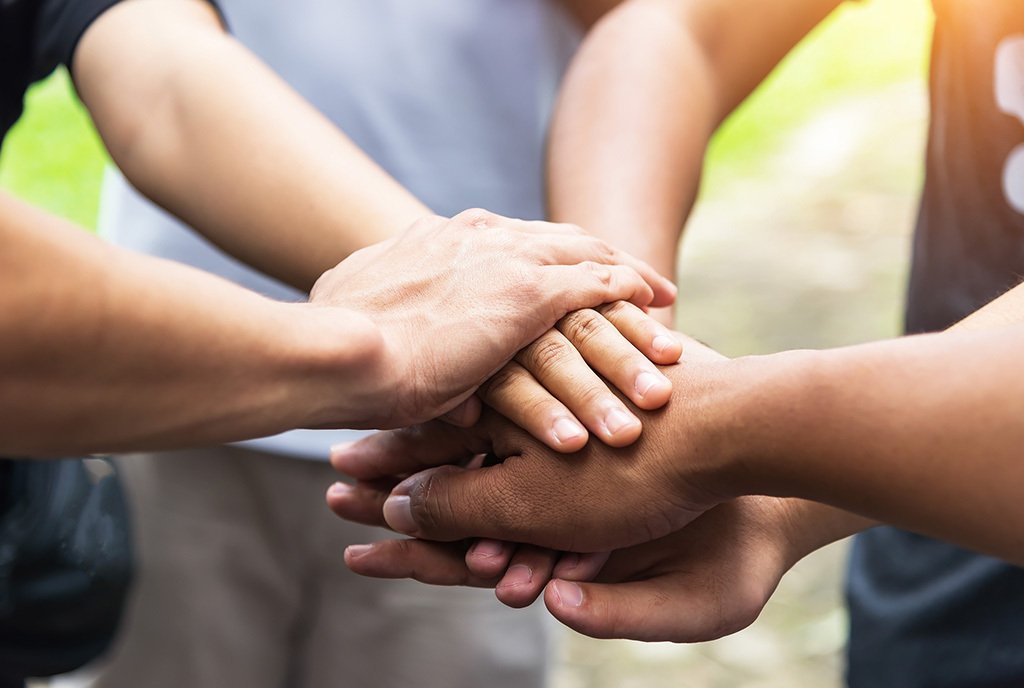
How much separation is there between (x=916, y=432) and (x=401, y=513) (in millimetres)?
482

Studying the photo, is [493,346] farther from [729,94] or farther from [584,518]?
[729,94]

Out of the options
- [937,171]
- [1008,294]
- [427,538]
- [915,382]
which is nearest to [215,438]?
[427,538]

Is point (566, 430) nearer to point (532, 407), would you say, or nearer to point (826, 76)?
point (532, 407)

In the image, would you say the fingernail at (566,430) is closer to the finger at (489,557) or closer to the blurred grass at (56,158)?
the finger at (489,557)

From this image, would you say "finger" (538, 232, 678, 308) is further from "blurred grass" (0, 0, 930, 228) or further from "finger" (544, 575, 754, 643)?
"blurred grass" (0, 0, 930, 228)

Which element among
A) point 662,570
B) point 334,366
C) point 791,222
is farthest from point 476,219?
point 791,222

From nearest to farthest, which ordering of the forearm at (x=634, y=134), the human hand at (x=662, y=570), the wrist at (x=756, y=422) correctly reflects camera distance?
the wrist at (x=756, y=422) → the human hand at (x=662, y=570) → the forearm at (x=634, y=134)

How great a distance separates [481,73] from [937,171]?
1.80 ft

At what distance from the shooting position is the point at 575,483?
975mm

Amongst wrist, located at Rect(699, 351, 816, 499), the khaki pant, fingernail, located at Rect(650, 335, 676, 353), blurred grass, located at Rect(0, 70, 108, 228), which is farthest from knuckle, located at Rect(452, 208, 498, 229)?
blurred grass, located at Rect(0, 70, 108, 228)

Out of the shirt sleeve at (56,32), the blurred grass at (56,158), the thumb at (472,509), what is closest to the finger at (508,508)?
the thumb at (472,509)

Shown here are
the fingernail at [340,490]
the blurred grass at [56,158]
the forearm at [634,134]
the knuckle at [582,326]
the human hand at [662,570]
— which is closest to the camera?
the human hand at [662,570]

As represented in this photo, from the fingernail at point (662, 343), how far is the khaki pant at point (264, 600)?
555mm

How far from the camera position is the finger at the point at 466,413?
1.06 m
